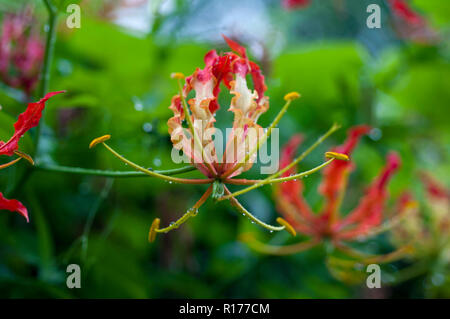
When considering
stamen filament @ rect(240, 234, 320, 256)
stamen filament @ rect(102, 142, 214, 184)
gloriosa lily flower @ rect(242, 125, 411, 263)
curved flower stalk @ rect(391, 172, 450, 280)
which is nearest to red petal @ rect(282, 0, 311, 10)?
gloriosa lily flower @ rect(242, 125, 411, 263)

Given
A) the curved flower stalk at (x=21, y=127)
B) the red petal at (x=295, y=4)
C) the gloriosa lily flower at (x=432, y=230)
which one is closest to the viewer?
the curved flower stalk at (x=21, y=127)

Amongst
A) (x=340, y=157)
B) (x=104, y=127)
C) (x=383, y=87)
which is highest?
(x=383, y=87)

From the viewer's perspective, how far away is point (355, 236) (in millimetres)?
1189

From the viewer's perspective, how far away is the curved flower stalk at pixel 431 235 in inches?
57.3

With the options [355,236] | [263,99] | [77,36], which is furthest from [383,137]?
[77,36]

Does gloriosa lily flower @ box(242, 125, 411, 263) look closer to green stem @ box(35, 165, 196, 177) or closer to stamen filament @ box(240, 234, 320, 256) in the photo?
stamen filament @ box(240, 234, 320, 256)

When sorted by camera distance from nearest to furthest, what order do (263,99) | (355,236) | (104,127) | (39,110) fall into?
1. (39,110)
2. (263,99)
3. (104,127)
4. (355,236)

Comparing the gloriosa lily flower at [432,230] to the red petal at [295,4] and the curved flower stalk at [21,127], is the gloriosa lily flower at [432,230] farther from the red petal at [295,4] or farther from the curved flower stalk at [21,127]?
the curved flower stalk at [21,127]

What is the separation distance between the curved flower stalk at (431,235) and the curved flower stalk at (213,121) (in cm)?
95

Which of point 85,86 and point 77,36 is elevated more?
point 77,36

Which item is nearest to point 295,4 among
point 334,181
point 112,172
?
point 334,181

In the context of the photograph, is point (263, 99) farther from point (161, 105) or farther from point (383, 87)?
point (383, 87)

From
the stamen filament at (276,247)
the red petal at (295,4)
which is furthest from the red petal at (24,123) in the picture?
the red petal at (295,4)

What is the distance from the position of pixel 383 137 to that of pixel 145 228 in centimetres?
90
